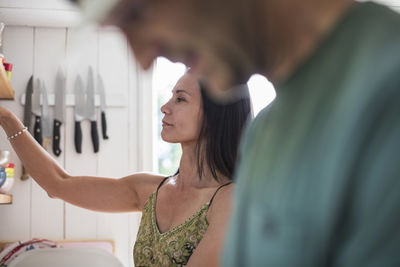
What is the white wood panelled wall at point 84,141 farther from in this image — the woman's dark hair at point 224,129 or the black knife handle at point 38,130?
the woman's dark hair at point 224,129

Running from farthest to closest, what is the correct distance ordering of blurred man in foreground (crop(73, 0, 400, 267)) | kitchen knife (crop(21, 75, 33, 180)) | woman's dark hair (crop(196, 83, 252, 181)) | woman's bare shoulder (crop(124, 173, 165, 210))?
kitchen knife (crop(21, 75, 33, 180)), woman's bare shoulder (crop(124, 173, 165, 210)), woman's dark hair (crop(196, 83, 252, 181)), blurred man in foreground (crop(73, 0, 400, 267))

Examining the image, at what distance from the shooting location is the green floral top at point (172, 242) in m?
1.08

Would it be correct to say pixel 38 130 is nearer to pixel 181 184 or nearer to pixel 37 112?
pixel 37 112

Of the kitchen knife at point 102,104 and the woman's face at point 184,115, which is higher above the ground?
the kitchen knife at point 102,104

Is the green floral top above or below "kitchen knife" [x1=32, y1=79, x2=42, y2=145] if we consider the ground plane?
below

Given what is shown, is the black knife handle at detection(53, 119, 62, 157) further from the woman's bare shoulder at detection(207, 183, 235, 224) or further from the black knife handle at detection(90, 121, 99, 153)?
the woman's bare shoulder at detection(207, 183, 235, 224)

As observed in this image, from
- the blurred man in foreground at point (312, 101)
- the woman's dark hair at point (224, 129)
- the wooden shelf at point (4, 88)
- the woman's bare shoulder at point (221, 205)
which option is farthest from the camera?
the wooden shelf at point (4, 88)

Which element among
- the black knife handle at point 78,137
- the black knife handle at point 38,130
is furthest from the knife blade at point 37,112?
the black knife handle at point 78,137

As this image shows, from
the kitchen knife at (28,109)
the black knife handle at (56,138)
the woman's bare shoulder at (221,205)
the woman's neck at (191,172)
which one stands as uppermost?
the kitchen knife at (28,109)

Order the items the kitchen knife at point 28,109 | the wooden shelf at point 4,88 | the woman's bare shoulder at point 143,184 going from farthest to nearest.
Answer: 1. the kitchen knife at point 28,109
2. the wooden shelf at point 4,88
3. the woman's bare shoulder at point 143,184

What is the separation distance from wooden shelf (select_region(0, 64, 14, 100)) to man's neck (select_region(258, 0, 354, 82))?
1.29m

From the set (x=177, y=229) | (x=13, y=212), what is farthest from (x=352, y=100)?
(x=13, y=212)

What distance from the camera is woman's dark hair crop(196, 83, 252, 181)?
120cm

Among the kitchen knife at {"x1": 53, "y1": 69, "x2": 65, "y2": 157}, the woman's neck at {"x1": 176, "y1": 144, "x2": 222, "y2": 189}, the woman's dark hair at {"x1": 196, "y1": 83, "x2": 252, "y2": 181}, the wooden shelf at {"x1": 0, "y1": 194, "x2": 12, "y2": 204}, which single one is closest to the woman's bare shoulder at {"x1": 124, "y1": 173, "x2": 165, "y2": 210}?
the woman's neck at {"x1": 176, "y1": 144, "x2": 222, "y2": 189}
